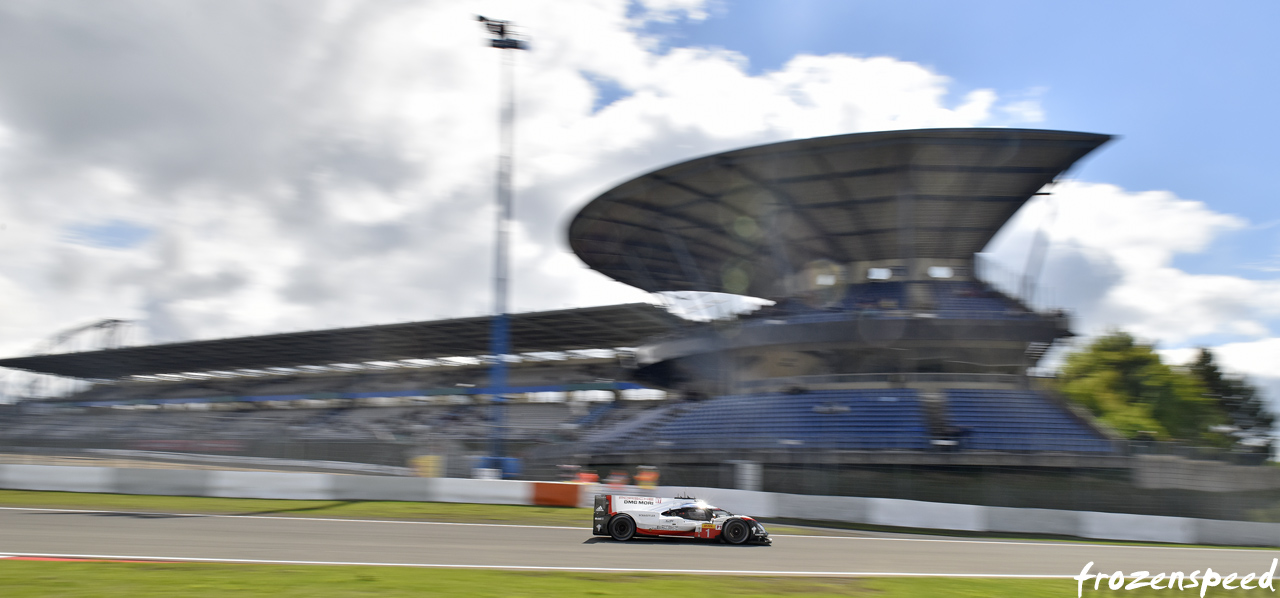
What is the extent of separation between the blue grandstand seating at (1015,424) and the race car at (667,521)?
1742 cm

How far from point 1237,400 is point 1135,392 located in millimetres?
32400

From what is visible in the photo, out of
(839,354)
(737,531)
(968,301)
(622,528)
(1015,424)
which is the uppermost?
(968,301)

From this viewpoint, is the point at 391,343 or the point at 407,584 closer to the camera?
the point at 407,584

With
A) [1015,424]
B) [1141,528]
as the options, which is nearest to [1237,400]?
[1015,424]

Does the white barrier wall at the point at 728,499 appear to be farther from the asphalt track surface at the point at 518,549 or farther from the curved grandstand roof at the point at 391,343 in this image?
the curved grandstand roof at the point at 391,343

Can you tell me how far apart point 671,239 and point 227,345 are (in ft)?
157

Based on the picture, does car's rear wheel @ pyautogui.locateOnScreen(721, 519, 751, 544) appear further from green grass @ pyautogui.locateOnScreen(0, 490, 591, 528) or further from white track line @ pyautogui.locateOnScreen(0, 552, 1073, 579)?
green grass @ pyautogui.locateOnScreen(0, 490, 591, 528)

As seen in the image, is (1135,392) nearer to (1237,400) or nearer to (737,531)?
(1237,400)

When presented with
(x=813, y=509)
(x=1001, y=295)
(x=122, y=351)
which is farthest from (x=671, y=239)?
(x=122, y=351)

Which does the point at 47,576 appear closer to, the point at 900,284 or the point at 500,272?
the point at 500,272

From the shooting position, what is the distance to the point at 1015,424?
3078 cm

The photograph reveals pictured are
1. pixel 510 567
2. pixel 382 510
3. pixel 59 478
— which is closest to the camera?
pixel 510 567

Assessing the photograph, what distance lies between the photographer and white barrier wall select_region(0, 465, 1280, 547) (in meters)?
21.2

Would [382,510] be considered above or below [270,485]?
below
